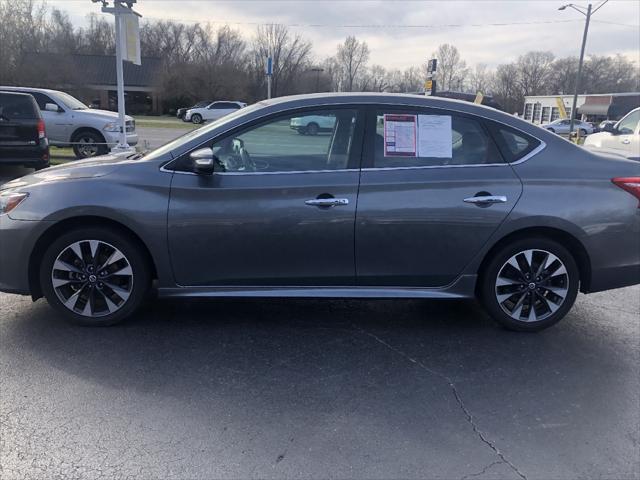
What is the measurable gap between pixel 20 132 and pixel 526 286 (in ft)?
32.5

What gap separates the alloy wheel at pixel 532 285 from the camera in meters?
4.10

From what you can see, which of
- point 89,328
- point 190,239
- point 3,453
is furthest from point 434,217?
point 3,453

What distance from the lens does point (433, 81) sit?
53.4 ft

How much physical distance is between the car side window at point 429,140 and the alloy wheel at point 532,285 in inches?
A: 31.2

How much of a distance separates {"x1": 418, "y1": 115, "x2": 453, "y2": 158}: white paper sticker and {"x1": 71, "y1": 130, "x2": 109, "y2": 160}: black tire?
1138 centimetres

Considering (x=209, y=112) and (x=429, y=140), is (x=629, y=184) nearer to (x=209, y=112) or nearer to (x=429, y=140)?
(x=429, y=140)

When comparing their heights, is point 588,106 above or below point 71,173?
above

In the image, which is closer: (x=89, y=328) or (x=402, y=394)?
(x=402, y=394)

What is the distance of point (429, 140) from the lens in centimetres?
406

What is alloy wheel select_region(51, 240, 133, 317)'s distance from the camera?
3879 millimetres

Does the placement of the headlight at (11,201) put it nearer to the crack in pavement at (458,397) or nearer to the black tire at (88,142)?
the crack in pavement at (458,397)

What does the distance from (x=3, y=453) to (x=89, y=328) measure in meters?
1.45

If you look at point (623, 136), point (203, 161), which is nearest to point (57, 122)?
point (203, 161)

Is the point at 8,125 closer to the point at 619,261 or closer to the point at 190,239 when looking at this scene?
the point at 190,239
